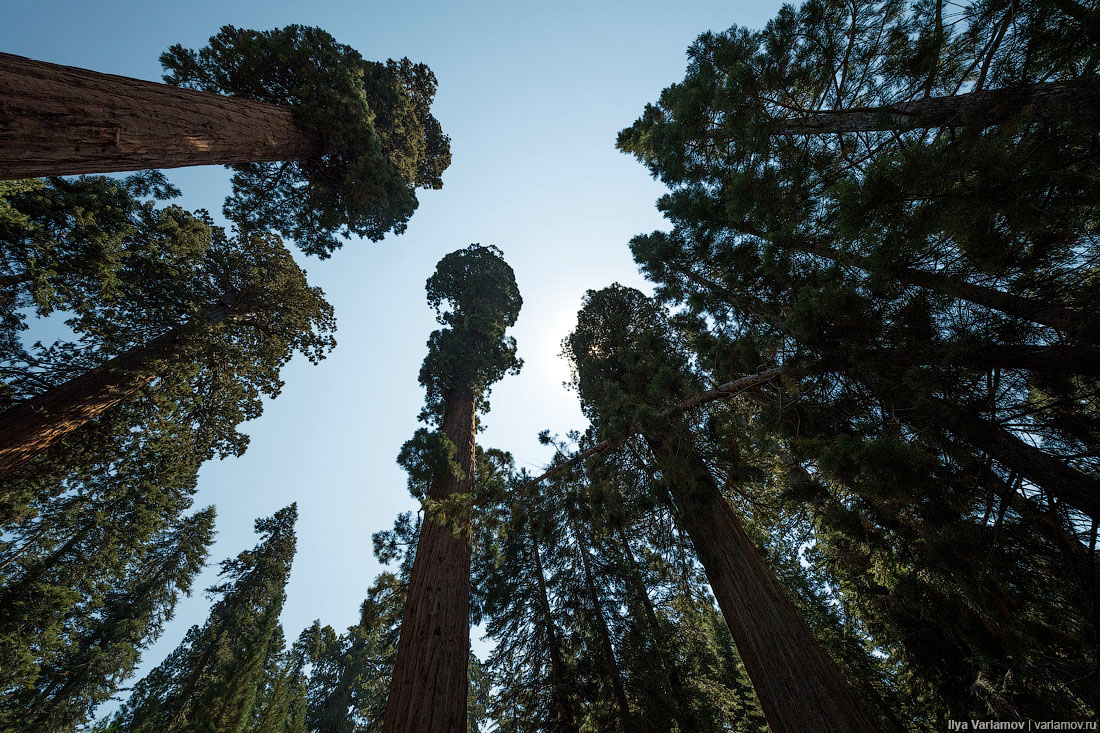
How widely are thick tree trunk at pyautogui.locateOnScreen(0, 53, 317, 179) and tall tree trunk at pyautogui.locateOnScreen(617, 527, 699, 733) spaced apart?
7.58 m

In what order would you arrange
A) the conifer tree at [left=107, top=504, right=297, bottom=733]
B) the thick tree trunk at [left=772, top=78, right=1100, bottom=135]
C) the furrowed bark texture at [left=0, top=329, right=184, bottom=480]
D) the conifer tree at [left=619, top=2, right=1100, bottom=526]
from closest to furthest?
the conifer tree at [left=619, top=2, right=1100, bottom=526], the thick tree trunk at [left=772, top=78, right=1100, bottom=135], the furrowed bark texture at [left=0, top=329, right=184, bottom=480], the conifer tree at [left=107, top=504, right=297, bottom=733]

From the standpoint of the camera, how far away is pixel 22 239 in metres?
5.01

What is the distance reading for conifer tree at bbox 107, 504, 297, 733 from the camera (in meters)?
11.4

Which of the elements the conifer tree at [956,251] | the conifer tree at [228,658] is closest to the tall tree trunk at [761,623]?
the conifer tree at [956,251]

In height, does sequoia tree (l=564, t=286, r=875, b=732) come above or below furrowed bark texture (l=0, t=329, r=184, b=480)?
below

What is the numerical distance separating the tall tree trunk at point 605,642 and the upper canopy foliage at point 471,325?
179 inches

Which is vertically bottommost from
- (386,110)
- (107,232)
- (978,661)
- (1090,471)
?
(978,661)

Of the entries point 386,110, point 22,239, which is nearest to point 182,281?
point 22,239

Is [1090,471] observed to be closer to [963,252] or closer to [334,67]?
[963,252]

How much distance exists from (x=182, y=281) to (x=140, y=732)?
47.3ft


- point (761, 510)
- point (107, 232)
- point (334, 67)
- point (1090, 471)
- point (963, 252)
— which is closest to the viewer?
point (1090, 471)

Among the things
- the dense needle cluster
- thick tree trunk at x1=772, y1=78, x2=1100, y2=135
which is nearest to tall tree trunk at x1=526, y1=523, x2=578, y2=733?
the dense needle cluster

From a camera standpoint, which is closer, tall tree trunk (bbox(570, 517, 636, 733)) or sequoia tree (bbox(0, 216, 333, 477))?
sequoia tree (bbox(0, 216, 333, 477))

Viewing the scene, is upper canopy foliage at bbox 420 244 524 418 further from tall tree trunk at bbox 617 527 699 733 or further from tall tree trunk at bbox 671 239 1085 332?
tall tree trunk at bbox 671 239 1085 332
